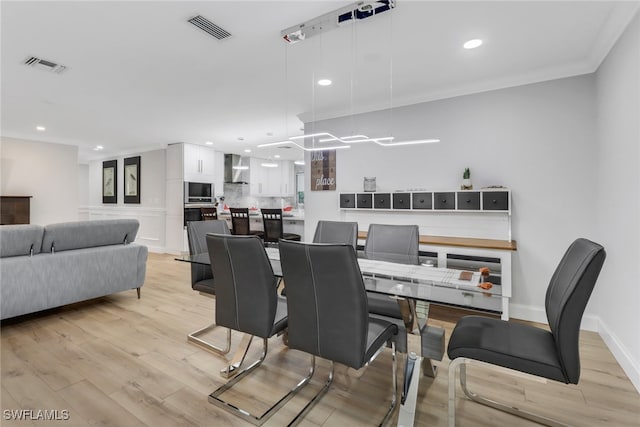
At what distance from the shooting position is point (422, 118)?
3.84 meters

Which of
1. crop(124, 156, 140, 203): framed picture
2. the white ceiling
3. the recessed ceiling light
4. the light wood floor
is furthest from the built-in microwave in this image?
the recessed ceiling light

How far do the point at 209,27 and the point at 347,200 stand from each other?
260cm

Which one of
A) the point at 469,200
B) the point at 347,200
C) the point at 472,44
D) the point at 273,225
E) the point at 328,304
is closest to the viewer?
the point at 328,304

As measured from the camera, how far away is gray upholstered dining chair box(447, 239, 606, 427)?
1.33m

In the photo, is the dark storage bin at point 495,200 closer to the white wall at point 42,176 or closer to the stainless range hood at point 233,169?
the stainless range hood at point 233,169

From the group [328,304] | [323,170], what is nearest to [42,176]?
[323,170]

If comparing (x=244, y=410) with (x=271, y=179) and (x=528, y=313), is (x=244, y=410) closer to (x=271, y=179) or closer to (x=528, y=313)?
(x=528, y=313)

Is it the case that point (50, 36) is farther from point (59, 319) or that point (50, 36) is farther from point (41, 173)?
point (41, 173)

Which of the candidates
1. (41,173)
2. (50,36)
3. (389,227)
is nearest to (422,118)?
(389,227)

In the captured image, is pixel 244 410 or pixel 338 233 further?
pixel 338 233

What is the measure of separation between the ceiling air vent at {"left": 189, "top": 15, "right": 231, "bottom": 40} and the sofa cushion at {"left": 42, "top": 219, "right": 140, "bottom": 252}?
7.38ft

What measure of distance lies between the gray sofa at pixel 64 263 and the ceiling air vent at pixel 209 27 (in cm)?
232

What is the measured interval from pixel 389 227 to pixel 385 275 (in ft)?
3.40

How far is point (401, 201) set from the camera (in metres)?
3.89
